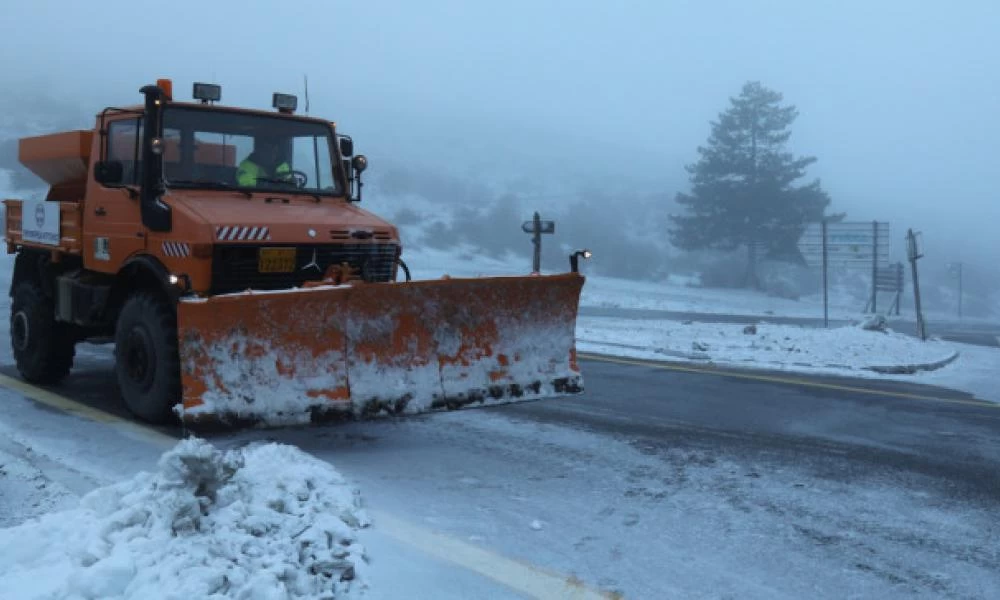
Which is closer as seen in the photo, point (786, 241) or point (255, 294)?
point (255, 294)

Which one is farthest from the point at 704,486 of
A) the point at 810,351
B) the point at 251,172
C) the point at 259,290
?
the point at 810,351

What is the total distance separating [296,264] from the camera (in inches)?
257

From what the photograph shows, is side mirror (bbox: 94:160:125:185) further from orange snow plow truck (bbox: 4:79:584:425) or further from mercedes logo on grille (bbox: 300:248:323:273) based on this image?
mercedes logo on grille (bbox: 300:248:323:273)

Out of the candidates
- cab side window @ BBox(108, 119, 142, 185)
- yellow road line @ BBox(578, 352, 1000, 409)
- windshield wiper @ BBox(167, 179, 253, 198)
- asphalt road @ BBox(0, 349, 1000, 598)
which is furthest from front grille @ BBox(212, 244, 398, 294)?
yellow road line @ BBox(578, 352, 1000, 409)

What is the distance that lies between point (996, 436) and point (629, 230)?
52882 mm

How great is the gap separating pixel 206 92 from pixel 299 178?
973 millimetres

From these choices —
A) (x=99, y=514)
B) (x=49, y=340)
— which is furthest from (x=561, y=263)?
(x=99, y=514)

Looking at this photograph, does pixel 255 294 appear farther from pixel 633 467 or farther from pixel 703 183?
pixel 703 183

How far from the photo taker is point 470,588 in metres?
3.80

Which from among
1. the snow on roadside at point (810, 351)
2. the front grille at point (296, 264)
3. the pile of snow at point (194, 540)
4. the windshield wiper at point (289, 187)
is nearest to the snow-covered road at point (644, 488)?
the pile of snow at point (194, 540)

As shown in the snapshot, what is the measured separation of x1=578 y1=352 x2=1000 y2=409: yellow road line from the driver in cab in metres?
5.75

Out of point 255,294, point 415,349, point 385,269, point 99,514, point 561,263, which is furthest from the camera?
point 561,263

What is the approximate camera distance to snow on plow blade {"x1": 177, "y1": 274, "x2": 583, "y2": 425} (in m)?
5.66

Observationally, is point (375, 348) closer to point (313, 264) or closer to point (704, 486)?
point (313, 264)
